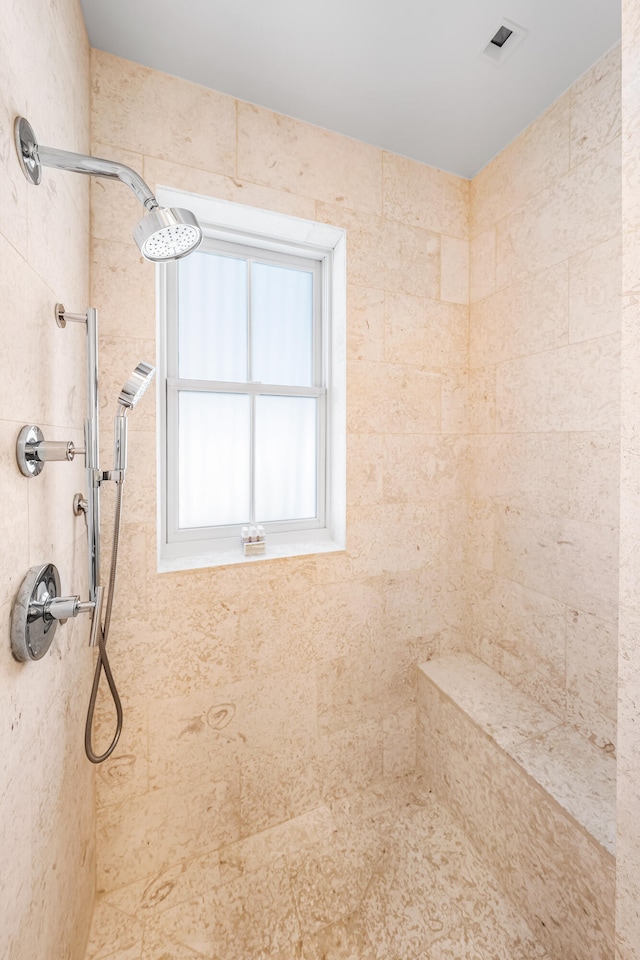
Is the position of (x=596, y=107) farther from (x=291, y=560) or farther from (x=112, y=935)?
(x=112, y=935)

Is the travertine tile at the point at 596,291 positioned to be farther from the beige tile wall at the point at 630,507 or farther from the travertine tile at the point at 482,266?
the beige tile wall at the point at 630,507

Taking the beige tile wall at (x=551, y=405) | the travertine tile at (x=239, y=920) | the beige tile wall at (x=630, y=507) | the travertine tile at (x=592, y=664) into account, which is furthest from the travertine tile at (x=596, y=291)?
the travertine tile at (x=239, y=920)

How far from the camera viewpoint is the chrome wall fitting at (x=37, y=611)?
1.99ft

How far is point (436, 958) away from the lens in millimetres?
1057

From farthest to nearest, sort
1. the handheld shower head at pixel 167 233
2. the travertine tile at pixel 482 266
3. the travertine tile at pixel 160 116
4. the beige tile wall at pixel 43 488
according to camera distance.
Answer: the travertine tile at pixel 482 266 < the travertine tile at pixel 160 116 < the handheld shower head at pixel 167 233 < the beige tile wall at pixel 43 488

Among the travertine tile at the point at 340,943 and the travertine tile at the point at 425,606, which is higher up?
the travertine tile at the point at 425,606

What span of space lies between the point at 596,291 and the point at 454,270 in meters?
0.65

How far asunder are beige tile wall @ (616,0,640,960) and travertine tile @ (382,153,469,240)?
0.96 meters

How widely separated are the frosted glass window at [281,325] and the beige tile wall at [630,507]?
3.91 feet

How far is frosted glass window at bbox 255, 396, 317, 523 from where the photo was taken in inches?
64.0

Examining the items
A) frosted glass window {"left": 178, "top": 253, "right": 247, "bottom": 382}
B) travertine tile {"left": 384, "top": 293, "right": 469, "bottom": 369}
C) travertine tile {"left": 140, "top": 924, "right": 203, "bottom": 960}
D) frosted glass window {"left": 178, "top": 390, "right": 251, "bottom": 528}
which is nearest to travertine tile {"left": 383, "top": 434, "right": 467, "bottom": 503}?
travertine tile {"left": 384, "top": 293, "right": 469, "bottom": 369}

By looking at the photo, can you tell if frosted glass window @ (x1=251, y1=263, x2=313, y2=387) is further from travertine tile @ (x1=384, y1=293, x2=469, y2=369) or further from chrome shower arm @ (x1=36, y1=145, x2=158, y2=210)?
chrome shower arm @ (x1=36, y1=145, x2=158, y2=210)

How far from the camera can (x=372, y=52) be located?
1.17 meters

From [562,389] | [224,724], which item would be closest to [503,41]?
[562,389]
